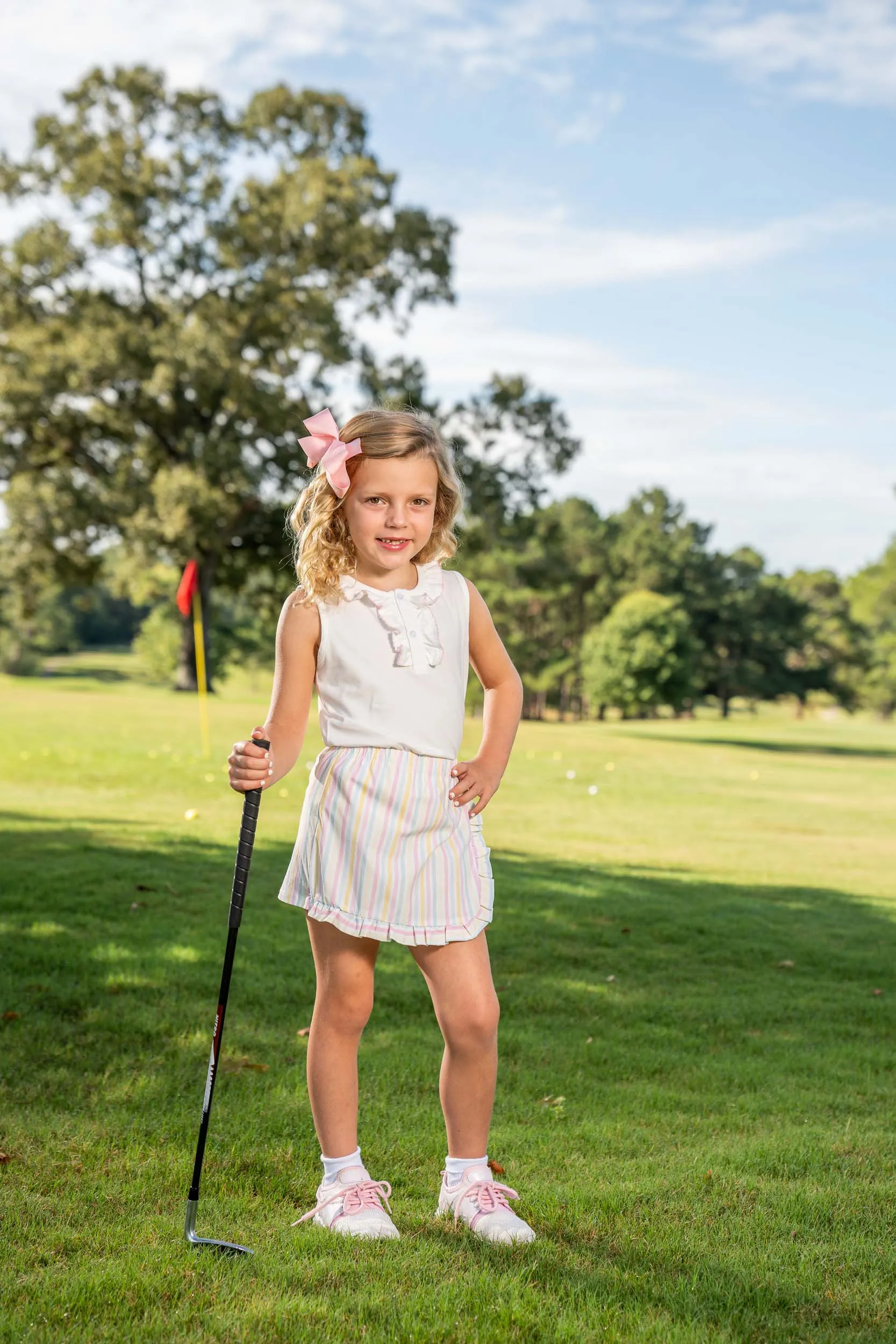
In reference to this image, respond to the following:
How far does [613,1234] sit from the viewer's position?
294 cm

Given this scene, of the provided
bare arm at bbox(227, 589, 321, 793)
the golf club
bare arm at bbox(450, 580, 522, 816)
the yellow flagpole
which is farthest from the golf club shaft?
the yellow flagpole

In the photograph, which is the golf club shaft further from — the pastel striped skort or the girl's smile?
the girl's smile

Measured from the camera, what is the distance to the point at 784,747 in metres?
35.0

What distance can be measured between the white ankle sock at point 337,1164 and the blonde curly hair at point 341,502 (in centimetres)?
141

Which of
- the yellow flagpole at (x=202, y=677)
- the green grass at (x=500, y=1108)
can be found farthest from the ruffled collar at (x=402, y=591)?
the yellow flagpole at (x=202, y=677)

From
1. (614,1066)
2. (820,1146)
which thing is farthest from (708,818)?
(820,1146)

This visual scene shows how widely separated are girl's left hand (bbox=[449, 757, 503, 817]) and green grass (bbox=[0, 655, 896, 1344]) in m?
1.02

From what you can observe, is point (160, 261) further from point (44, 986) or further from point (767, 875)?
point (44, 986)

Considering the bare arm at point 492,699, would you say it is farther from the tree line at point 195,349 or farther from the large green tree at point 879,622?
the large green tree at point 879,622

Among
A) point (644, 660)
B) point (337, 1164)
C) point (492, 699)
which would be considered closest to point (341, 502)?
point (492, 699)

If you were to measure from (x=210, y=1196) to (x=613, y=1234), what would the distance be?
1.03 m

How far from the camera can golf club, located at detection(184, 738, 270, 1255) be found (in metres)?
2.74

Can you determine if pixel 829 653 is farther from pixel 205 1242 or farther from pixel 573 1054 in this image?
pixel 205 1242

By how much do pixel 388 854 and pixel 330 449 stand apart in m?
1.04
